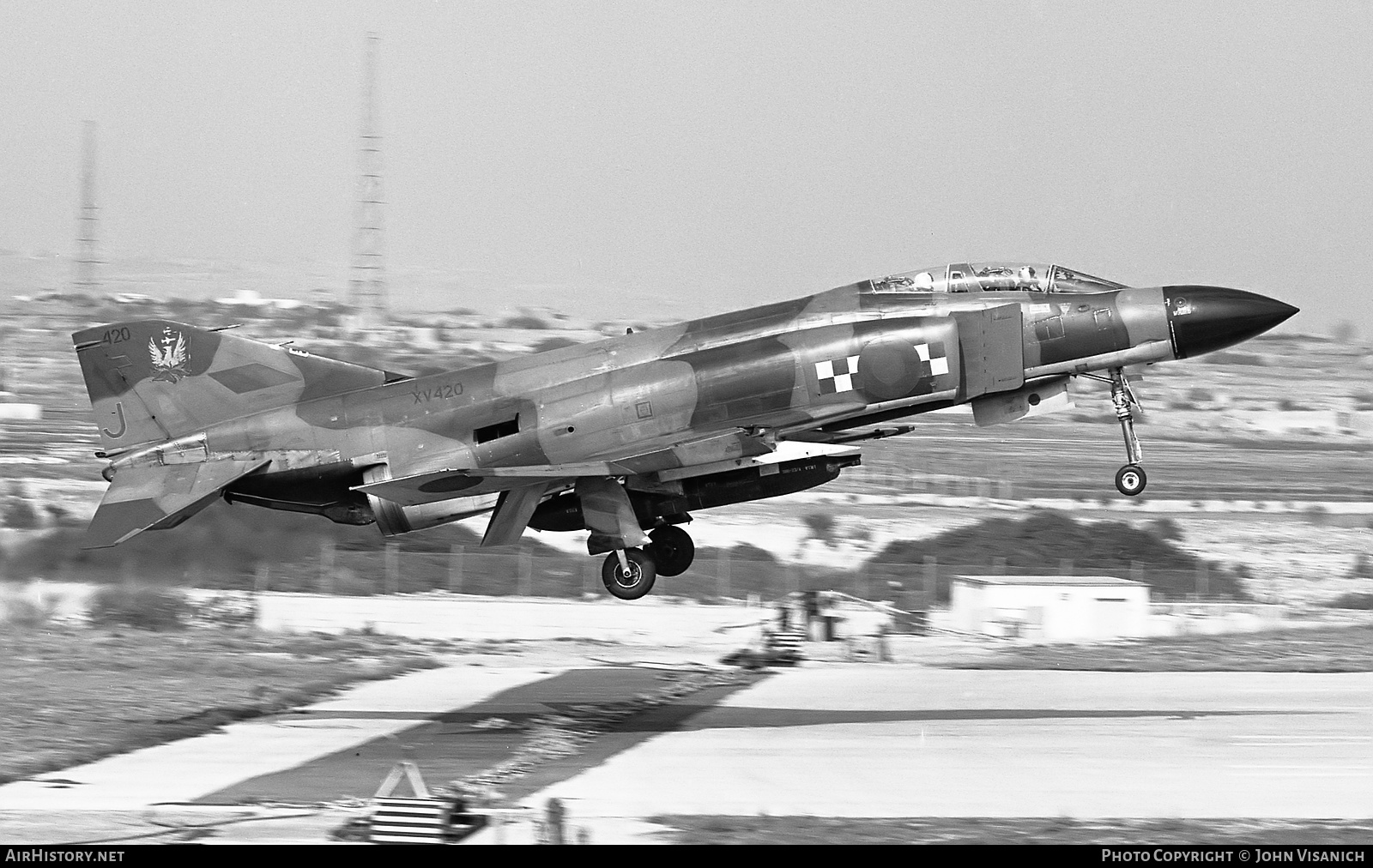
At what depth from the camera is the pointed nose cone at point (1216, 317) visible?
67.9ft

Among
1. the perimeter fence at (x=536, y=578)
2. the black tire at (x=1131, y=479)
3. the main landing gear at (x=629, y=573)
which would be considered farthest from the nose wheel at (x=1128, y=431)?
the perimeter fence at (x=536, y=578)

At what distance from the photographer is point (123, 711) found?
24.9 metres

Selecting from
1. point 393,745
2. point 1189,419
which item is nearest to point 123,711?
point 393,745

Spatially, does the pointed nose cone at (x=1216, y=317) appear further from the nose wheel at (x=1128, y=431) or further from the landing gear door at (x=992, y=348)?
the landing gear door at (x=992, y=348)

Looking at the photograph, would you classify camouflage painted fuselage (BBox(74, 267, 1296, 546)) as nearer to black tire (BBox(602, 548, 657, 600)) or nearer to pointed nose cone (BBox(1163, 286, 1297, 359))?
pointed nose cone (BBox(1163, 286, 1297, 359))

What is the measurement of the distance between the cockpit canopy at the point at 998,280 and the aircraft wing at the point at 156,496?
9.74 metres

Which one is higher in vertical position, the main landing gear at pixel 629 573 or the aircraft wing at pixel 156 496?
the aircraft wing at pixel 156 496

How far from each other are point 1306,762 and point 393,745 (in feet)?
39.8

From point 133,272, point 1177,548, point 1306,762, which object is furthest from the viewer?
point 133,272

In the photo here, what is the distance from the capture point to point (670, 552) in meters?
24.1

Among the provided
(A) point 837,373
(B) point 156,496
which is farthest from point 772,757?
(B) point 156,496

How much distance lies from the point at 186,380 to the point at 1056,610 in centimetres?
2057

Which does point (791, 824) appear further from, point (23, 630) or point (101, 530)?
point (23, 630)

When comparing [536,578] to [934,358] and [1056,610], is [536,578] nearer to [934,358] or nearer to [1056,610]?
[1056,610]
